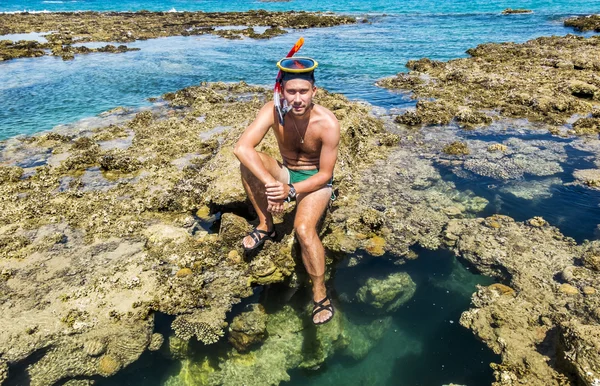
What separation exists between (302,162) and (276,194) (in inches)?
43.8

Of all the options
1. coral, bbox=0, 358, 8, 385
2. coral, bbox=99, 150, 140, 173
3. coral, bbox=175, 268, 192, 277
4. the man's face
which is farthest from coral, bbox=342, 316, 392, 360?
coral, bbox=99, 150, 140, 173

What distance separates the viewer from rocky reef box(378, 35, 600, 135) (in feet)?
41.1

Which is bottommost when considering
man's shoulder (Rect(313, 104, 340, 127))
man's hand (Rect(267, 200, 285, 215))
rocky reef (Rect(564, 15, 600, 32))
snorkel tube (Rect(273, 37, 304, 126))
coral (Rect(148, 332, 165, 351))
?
coral (Rect(148, 332, 165, 351))

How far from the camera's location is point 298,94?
4895mm

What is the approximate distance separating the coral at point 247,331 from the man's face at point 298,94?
296 cm

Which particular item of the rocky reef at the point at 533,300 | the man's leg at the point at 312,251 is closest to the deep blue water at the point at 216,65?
the rocky reef at the point at 533,300

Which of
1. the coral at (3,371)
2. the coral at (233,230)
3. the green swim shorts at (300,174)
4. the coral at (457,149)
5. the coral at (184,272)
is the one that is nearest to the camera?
the coral at (3,371)

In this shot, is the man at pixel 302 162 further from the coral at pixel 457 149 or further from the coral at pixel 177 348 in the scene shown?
the coral at pixel 457 149

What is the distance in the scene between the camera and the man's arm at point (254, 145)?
5.05 metres

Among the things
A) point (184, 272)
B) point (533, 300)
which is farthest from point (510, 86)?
point (184, 272)

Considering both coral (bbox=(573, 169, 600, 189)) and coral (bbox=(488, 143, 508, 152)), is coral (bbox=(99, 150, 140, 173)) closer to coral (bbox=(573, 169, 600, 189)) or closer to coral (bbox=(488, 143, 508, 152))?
coral (bbox=(488, 143, 508, 152))

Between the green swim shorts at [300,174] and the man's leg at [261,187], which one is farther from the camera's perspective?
the green swim shorts at [300,174]

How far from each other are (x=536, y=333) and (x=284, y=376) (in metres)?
3.33

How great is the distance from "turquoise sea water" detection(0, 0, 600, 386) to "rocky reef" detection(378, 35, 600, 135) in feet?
5.58
